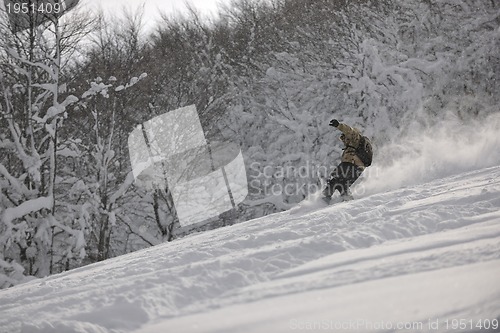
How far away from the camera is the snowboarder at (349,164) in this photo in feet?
28.7

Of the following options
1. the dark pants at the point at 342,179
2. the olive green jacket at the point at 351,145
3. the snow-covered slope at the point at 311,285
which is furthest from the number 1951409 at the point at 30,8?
the snow-covered slope at the point at 311,285

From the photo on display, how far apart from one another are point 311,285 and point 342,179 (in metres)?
5.56

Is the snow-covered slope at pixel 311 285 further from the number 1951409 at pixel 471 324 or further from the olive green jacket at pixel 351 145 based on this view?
the olive green jacket at pixel 351 145

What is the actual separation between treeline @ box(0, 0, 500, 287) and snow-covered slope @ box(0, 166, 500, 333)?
941 centimetres

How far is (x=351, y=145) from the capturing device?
9.18 metres

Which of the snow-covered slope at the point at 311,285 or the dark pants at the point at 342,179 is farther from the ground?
the snow-covered slope at the point at 311,285

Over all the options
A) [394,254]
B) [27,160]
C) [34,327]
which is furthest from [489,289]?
[27,160]

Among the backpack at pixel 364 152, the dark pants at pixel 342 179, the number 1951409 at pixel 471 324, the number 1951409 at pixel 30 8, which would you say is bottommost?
the dark pants at pixel 342 179

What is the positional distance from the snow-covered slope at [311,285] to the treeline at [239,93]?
9.41 metres

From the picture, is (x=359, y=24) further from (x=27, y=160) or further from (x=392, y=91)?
(x=27, y=160)

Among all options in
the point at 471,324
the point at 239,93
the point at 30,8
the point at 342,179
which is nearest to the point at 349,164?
the point at 342,179

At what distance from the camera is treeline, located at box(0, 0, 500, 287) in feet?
46.4

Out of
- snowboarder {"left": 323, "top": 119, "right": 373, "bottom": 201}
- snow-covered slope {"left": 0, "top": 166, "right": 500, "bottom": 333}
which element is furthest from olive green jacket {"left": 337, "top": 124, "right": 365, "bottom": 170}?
snow-covered slope {"left": 0, "top": 166, "right": 500, "bottom": 333}

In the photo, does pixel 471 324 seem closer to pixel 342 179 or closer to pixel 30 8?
pixel 342 179
